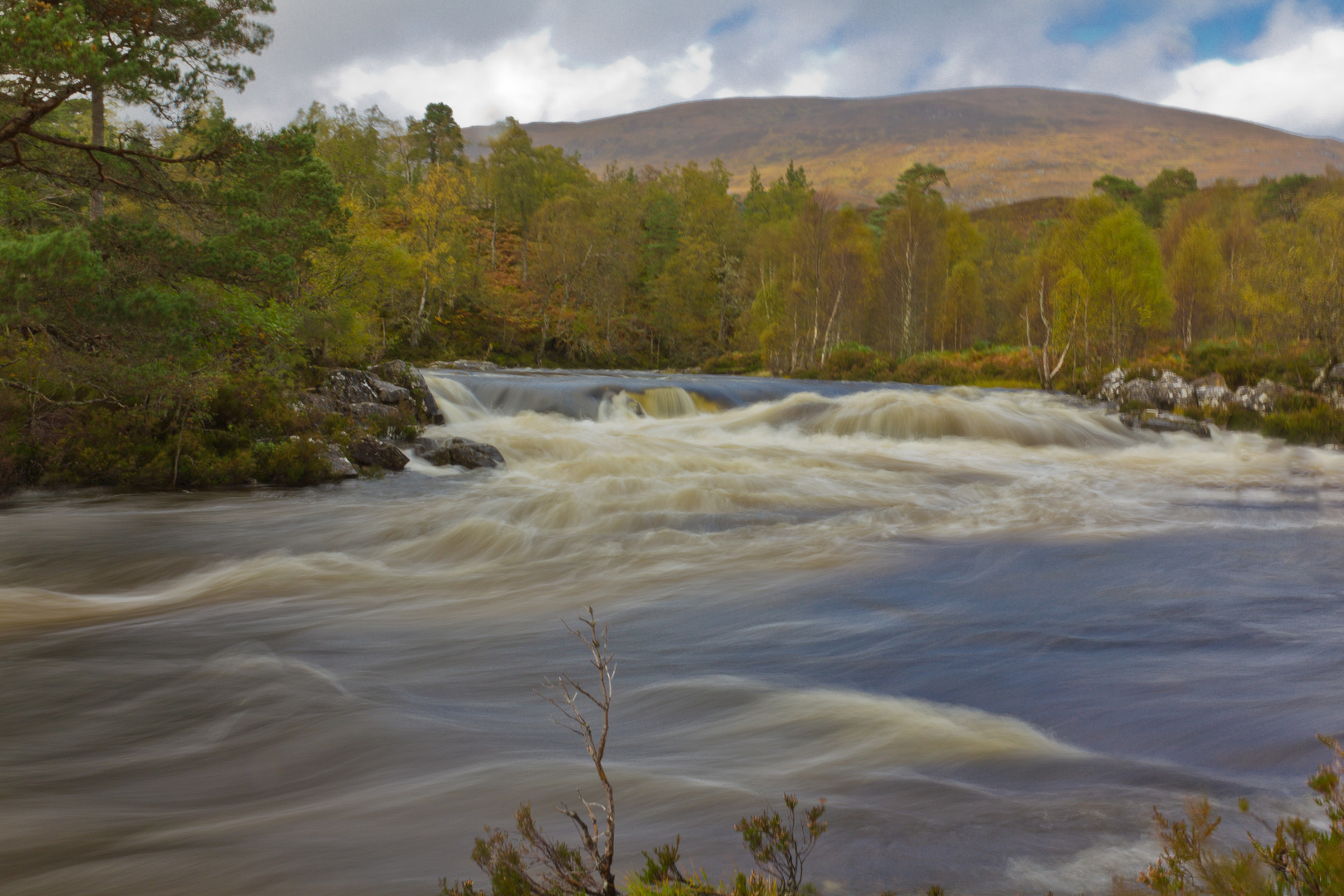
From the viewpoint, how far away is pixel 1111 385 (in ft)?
78.0

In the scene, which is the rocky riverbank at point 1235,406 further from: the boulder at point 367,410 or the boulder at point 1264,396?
the boulder at point 367,410

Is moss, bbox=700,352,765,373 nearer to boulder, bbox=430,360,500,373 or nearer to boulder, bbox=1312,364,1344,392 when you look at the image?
boulder, bbox=430,360,500,373

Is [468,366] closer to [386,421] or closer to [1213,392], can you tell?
[386,421]

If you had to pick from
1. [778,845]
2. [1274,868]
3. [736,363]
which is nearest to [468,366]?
[736,363]

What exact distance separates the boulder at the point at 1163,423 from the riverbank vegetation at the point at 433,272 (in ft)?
6.51

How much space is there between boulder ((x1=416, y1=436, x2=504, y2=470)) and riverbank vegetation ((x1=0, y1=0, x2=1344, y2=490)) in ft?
5.54

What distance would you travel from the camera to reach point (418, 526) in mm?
9945

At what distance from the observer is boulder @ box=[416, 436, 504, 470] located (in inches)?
552

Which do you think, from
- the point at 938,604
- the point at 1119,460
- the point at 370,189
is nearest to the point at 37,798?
the point at 938,604

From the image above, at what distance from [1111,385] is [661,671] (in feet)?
75.3

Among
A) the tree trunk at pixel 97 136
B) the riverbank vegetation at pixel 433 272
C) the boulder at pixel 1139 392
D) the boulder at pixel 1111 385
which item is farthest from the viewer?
the boulder at pixel 1111 385

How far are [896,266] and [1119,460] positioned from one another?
32295 millimetres

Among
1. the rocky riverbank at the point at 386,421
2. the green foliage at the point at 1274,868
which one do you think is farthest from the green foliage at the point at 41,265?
the green foliage at the point at 1274,868

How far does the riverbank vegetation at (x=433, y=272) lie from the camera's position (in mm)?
8945
